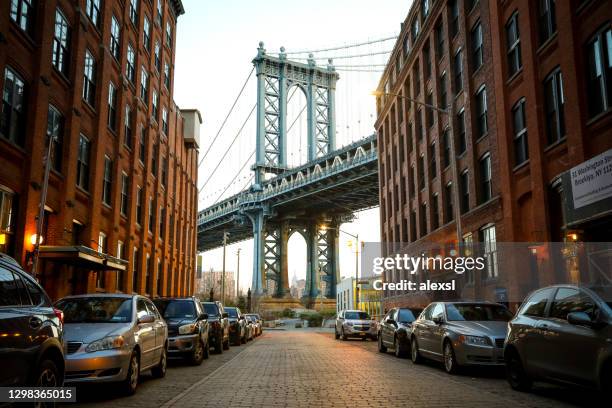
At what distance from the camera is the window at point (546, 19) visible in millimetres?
20347

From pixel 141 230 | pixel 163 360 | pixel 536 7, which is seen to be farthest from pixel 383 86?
→ pixel 163 360

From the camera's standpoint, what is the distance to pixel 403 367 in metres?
14.9

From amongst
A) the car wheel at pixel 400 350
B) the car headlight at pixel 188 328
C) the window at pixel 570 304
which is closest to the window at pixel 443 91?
the car wheel at pixel 400 350

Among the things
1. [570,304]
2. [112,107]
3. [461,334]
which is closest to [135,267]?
[112,107]

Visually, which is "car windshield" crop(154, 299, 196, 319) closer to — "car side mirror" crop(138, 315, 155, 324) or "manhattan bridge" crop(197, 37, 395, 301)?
"car side mirror" crop(138, 315, 155, 324)

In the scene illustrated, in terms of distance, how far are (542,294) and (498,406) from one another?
82.7 inches

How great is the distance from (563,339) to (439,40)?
28693mm

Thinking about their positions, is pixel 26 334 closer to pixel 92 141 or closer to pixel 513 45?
pixel 92 141

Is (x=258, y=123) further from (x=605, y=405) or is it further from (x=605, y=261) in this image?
(x=605, y=405)

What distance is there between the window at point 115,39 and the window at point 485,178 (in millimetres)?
15916

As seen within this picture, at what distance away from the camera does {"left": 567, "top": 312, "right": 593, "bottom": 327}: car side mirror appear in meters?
7.85

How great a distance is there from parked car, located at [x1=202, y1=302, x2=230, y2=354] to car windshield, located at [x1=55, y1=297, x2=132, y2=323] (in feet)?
26.2

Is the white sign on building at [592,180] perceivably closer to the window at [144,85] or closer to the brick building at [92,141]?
the brick building at [92,141]

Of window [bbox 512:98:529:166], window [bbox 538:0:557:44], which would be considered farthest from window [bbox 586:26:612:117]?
window [bbox 512:98:529:166]
